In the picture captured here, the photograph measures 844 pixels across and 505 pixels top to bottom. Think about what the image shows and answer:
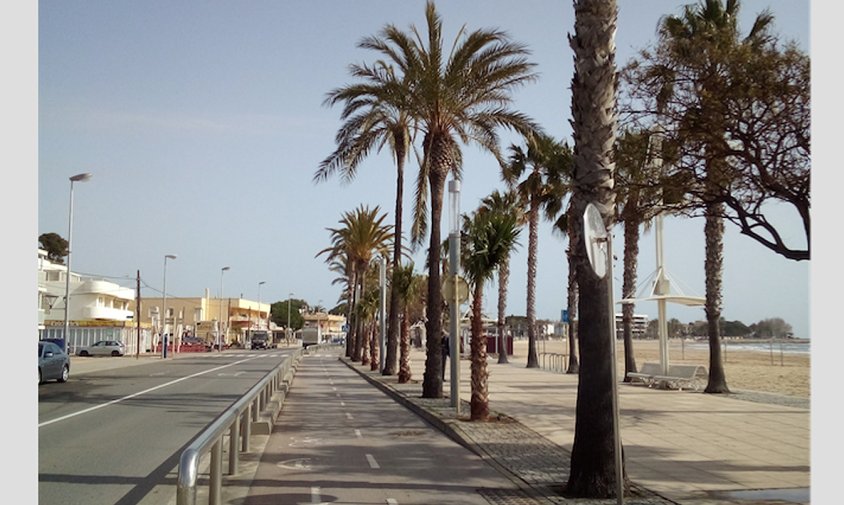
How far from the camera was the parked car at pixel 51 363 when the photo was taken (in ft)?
99.5

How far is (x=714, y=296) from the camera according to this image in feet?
82.2

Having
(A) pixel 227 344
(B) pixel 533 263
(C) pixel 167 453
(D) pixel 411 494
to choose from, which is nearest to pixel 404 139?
(B) pixel 533 263

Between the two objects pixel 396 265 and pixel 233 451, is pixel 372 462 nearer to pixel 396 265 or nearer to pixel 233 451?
pixel 233 451

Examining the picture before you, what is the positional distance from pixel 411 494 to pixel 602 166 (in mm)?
4666

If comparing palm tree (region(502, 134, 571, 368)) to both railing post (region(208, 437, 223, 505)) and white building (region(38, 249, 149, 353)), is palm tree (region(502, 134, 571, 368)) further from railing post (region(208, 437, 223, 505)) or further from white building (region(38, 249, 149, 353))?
white building (region(38, 249, 149, 353))

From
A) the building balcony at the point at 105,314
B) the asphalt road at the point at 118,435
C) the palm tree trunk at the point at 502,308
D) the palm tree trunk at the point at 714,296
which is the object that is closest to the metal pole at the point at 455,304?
the asphalt road at the point at 118,435

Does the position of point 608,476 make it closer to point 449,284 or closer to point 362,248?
point 449,284

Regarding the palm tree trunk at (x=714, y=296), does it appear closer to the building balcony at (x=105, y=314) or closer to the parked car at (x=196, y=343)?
the building balcony at (x=105, y=314)

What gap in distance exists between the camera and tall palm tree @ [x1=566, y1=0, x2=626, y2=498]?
31.1ft

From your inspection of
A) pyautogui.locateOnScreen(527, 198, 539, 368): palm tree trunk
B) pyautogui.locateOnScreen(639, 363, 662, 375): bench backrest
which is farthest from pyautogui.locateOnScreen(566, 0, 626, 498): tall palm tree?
pyautogui.locateOnScreen(527, 198, 539, 368): palm tree trunk

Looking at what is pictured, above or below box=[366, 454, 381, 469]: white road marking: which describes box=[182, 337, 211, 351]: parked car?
below

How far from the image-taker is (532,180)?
40.8m

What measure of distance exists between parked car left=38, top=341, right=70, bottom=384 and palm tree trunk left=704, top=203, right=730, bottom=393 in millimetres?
23661

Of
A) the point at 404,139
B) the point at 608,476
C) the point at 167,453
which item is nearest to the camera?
the point at 608,476
